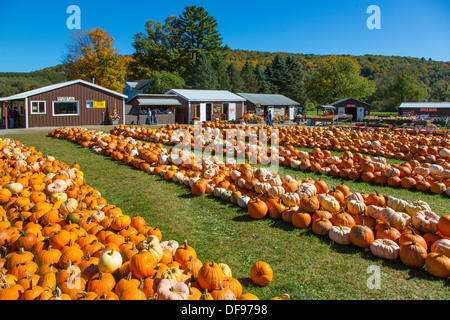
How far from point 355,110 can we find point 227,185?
50.6 meters

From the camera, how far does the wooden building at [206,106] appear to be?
32781 mm

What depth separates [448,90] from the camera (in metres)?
87.8

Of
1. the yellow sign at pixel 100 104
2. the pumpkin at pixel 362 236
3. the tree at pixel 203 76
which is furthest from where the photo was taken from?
the tree at pixel 203 76

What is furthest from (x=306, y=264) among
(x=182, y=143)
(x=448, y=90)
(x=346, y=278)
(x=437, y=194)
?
(x=448, y=90)

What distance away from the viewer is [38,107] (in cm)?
2536

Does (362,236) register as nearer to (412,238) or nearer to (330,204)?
(412,238)

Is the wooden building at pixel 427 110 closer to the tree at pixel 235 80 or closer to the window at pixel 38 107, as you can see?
the tree at pixel 235 80

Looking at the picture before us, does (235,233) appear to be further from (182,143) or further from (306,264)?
(182,143)

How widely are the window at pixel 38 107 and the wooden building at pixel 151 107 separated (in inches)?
264

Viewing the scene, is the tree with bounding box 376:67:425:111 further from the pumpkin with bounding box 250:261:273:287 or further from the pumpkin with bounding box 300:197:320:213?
the pumpkin with bounding box 250:261:273:287

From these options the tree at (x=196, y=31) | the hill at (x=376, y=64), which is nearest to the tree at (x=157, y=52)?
the tree at (x=196, y=31)

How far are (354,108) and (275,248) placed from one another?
52.9 metres

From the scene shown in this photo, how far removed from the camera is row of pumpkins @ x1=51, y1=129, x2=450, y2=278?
4422 millimetres

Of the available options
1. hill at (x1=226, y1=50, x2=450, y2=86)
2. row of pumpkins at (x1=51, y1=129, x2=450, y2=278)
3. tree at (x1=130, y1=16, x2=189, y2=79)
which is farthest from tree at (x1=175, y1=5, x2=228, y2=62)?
row of pumpkins at (x1=51, y1=129, x2=450, y2=278)
